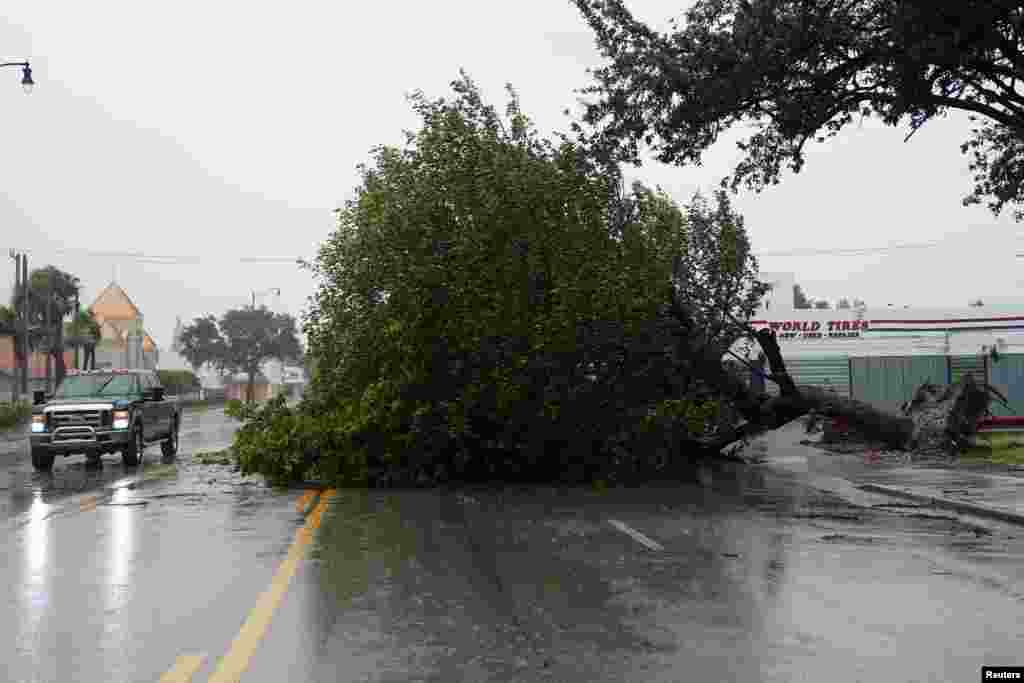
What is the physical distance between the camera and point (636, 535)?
12.5 metres

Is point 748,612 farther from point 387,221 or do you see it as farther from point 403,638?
point 387,221

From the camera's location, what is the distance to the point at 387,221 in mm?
18422

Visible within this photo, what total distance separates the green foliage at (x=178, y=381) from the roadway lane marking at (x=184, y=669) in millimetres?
72877

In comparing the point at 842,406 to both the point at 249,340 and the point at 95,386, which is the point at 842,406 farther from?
the point at 249,340

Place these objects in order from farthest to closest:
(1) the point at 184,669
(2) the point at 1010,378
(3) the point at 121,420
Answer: (2) the point at 1010,378, (3) the point at 121,420, (1) the point at 184,669

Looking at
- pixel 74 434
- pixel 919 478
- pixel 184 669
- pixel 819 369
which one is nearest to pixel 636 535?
pixel 184 669

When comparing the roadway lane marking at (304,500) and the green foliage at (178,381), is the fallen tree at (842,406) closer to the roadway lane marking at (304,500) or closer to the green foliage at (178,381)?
the roadway lane marking at (304,500)

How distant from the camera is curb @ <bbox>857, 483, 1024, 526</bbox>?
1445 cm

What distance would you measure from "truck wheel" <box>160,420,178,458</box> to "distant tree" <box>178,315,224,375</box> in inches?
3652

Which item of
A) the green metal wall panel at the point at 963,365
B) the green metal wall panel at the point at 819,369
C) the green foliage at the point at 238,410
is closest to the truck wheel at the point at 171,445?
the green foliage at the point at 238,410

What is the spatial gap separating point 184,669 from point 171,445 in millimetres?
21369

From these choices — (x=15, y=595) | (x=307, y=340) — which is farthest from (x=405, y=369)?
(x=15, y=595)

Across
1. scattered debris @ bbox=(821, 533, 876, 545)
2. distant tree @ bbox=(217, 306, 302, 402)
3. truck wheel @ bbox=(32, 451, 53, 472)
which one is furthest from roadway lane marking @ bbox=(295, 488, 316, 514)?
distant tree @ bbox=(217, 306, 302, 402)

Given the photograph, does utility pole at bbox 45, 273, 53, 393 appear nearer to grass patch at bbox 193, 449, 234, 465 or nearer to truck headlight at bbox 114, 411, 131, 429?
grass patch at bbox 193, 449, 234, 465
